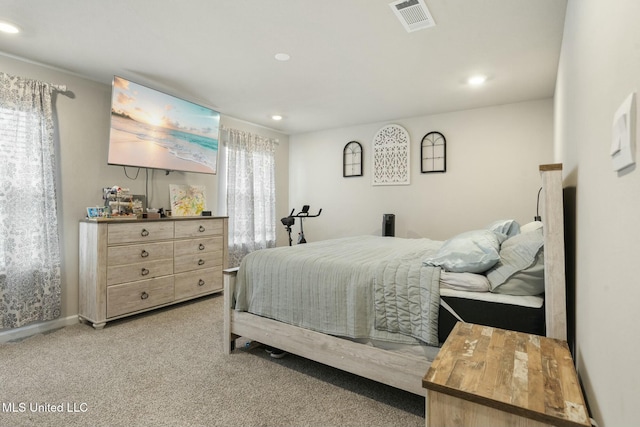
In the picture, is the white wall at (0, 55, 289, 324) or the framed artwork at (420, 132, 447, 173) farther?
the framed artwork at (420, 132, 447, 173)

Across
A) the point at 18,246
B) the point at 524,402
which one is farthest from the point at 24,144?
the point at 524,402

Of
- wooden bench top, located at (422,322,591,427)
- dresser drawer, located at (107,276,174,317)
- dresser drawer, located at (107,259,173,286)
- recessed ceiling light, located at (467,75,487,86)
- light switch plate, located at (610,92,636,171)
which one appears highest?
recessed ceiling light, located at (467,75,487,86)

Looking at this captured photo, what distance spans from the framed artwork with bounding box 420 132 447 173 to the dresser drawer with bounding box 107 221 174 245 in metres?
3.49

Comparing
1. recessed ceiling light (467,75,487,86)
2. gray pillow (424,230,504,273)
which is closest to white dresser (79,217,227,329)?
gray pillow (424,230,504,273)

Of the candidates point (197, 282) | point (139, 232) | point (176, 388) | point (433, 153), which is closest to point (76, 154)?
point (139, 232)

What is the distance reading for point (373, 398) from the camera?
1941 millimetres

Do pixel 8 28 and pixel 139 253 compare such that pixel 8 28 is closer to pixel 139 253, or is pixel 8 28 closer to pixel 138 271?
pixel 139 253

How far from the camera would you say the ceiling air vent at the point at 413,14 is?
209cm

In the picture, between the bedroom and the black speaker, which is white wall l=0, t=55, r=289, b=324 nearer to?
the bedroom

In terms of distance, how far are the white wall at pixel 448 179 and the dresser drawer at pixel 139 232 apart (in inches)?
104

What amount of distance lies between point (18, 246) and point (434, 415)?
352 centimetres

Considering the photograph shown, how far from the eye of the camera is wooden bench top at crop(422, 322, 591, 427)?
0.84 meters

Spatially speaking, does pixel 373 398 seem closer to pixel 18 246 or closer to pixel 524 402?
pixel 524 402

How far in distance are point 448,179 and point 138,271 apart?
4022mm
